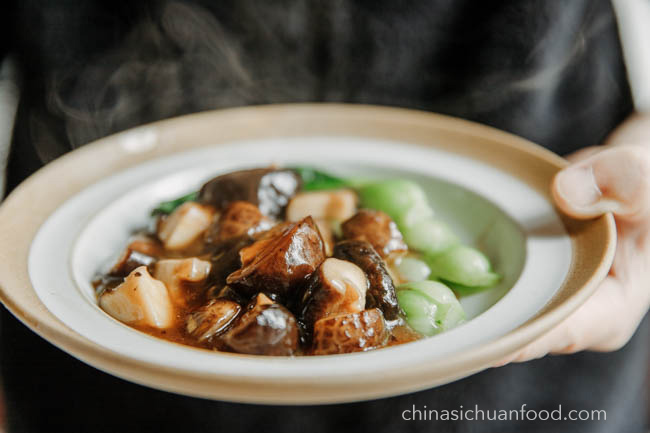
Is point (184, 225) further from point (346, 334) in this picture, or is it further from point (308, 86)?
point (308, 86)

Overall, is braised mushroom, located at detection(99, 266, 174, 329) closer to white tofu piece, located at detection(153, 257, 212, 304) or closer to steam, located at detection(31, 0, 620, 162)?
white tofu piece, located at detection(153, 257, 212, 304)

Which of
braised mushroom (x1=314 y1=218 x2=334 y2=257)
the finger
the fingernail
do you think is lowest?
the finger

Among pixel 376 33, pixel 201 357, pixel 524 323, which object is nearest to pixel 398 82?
pixel 376 33

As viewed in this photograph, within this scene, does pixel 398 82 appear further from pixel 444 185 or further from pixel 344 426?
pixel 344 426

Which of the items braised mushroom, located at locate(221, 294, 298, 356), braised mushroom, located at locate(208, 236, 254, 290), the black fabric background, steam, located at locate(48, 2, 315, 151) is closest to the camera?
braised mushroom, located at locate(221, 294, 298, 356)

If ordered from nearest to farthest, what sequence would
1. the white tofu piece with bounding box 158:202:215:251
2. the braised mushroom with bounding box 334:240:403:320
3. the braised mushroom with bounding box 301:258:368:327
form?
the braised mushroom with bounding box 301:258:368:327 → the braised mushroom with bounding box 334:240:403:320 → the white tofu piece with bounding box 158:202:215:251

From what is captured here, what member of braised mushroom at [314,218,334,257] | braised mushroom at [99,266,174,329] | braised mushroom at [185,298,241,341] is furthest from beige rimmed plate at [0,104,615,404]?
braised mushroom at [314,218,334,257]
